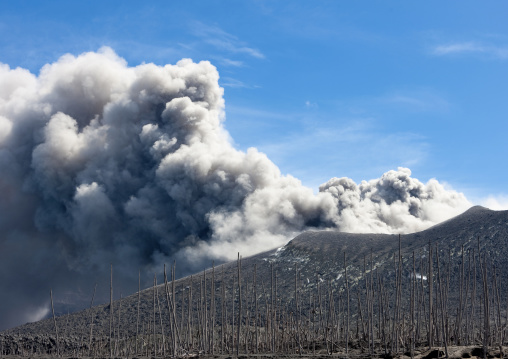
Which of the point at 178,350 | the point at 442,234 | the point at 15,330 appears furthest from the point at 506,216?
the point at 15,330

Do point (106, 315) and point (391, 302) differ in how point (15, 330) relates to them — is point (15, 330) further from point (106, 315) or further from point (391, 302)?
point (391, 302)

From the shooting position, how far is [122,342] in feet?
234

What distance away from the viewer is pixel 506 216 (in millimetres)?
103938

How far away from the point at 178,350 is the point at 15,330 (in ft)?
186

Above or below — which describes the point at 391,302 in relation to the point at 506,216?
below

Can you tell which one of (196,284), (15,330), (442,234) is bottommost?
(15,330)

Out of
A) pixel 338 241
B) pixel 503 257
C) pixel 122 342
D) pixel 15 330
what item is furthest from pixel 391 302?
pixel 15 330

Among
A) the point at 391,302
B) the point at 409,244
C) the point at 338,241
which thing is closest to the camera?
the point at 391,302

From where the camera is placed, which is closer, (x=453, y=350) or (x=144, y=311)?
(x=453, y=350)

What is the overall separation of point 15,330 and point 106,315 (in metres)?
15.8

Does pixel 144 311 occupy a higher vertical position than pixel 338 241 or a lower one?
lower

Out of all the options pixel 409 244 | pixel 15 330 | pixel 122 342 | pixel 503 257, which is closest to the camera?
pixel 122 342

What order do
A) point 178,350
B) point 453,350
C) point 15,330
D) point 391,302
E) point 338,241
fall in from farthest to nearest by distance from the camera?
Answer: point 338,241
point 15,330
point 391,302
point 178,350
point 453,350

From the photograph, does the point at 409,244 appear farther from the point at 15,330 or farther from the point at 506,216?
the point at 15,330
